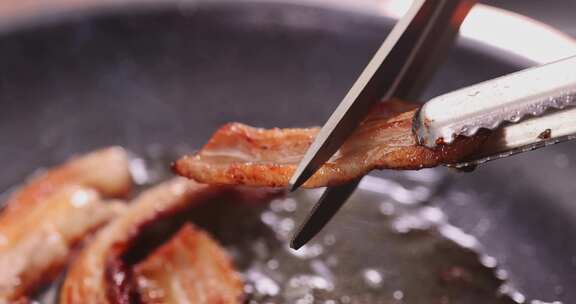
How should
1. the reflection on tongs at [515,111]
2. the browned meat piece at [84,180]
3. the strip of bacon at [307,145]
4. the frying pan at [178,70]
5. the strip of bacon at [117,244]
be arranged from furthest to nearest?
the frying pan at [178,70] → the browned meat piece at [84,180] → the strip of bacon at [117,244] → the strip of bacon at [307,145] → the reflection on tongs at [515,111]

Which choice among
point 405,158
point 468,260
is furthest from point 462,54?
point 405,158

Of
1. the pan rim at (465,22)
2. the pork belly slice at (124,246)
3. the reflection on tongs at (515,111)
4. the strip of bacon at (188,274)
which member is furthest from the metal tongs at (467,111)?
the pan rim at (465,22)

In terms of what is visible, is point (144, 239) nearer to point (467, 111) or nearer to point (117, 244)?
point (117, 244)

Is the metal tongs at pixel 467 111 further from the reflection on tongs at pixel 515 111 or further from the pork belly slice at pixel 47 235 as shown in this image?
the pork belly slice at pixel 47 235

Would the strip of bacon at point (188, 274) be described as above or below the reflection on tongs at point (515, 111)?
below

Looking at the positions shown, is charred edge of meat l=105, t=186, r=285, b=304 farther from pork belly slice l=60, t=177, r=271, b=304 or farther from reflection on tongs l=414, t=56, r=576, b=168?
reflection on tongs l=414, t=56, r=576, b=168

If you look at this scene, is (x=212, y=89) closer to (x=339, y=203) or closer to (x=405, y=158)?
(x=339, y=203)

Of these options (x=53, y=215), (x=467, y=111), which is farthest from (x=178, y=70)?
(x=467, y=111)
